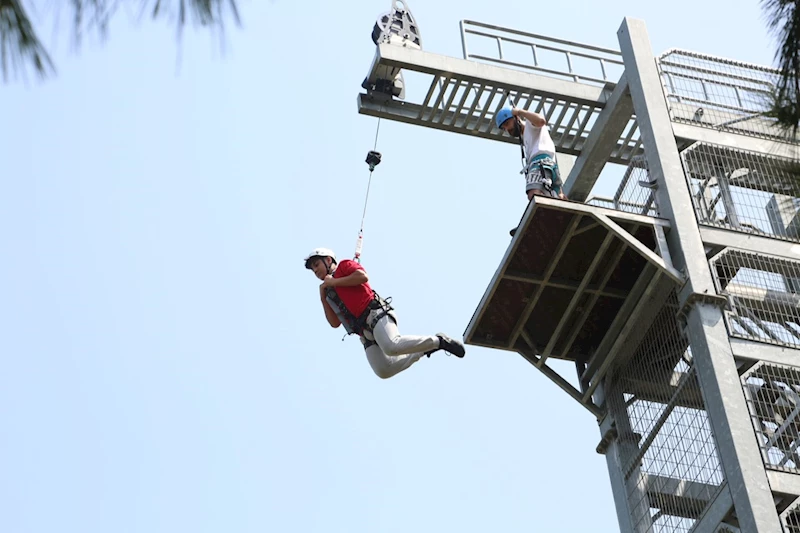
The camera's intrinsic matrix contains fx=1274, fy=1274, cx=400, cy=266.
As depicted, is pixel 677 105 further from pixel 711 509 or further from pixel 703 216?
pixel 711 509

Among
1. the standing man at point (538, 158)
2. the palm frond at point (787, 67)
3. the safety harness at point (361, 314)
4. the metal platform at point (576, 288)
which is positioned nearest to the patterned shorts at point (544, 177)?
the standing man at point (538, 158)

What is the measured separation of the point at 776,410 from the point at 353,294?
19.8 feet

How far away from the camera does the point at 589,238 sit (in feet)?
61.0

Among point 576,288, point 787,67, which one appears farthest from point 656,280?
point 787,67

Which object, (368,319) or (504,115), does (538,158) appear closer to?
(504,115)

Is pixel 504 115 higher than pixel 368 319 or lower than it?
higher

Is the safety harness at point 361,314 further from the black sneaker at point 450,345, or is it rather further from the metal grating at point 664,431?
the metal grating at point 664,431

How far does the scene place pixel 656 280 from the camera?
18.1m

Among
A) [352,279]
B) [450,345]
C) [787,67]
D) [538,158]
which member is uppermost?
[538,158]

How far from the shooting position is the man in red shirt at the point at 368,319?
1510cm

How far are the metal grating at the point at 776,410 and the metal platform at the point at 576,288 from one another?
174 cm

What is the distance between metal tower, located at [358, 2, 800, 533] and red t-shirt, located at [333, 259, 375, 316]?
10.9 ft

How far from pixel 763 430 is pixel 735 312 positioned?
1.82 metres

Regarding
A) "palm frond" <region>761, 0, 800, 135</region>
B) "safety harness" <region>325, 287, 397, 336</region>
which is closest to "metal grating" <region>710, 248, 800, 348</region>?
"safety harness" <region>325, 287, 397, 336</region>
